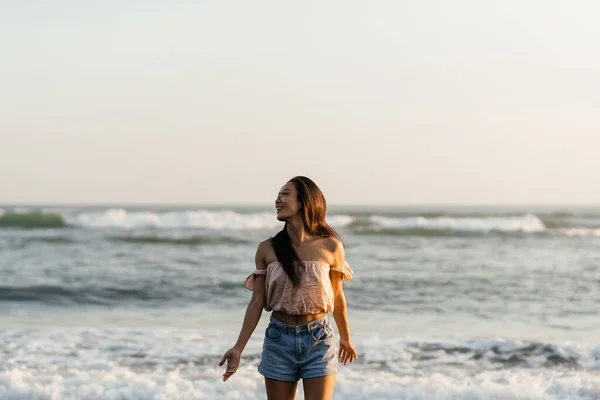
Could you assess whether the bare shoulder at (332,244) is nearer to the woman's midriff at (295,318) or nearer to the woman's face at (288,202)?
the woman's face at (288,202)

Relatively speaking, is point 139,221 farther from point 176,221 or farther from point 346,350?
point 346,350

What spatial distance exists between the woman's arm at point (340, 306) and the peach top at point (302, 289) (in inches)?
3.1

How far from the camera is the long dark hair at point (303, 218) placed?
11.7ft

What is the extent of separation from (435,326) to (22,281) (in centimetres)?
899

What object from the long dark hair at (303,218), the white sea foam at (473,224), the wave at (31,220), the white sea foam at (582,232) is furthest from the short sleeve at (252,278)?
the wave at (31,220)

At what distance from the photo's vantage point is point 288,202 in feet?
11.8

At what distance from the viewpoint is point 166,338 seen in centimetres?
933

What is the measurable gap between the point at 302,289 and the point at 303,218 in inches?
13.9

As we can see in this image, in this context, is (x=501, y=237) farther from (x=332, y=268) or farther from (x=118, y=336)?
(x=332, y=268)

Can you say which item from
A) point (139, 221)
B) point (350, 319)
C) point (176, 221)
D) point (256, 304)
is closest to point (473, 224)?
point (176, 221)

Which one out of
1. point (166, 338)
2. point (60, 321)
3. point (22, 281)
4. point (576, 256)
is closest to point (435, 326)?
point (166, 338)

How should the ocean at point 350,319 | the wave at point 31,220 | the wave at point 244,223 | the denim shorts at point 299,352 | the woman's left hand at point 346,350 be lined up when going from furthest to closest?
1. the wave at point 31,220
2. the wave at point 244,223
3. the ocean at point 350,319
4. the woman's left hand at point 346,350
5. the denim shorts at point 299,352

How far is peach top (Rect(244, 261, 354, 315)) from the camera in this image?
11.6 feet

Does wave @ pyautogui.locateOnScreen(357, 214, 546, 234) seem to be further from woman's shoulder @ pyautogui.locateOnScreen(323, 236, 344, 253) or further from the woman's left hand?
woman's shoulder @ pyautogui.locateOnScreen(323, 236, 344, 253)
